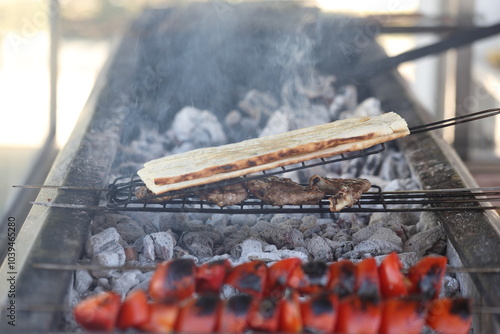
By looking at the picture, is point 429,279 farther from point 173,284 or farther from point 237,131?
point 237,131

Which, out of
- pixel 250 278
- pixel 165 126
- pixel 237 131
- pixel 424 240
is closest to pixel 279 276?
pixel 250 278

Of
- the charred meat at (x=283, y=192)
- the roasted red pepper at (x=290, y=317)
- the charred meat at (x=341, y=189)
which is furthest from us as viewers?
the charred meat at (x=283, y=192)

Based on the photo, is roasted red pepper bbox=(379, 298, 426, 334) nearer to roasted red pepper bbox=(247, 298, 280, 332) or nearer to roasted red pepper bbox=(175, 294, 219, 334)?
roasted red pepper bbox=(247, 298, 280, 332)

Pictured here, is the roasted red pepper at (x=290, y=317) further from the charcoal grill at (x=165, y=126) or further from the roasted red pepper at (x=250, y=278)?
the charcoal grill at (x=165, y=126)

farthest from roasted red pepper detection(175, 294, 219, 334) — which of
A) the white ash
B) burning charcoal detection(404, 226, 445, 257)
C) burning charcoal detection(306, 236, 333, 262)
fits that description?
burning charcoal detection(404, 226, 445, 257)

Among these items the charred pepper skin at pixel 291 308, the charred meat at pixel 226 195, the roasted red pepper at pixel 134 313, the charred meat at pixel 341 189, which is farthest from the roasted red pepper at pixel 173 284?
the charred meat at pixel 341 189
